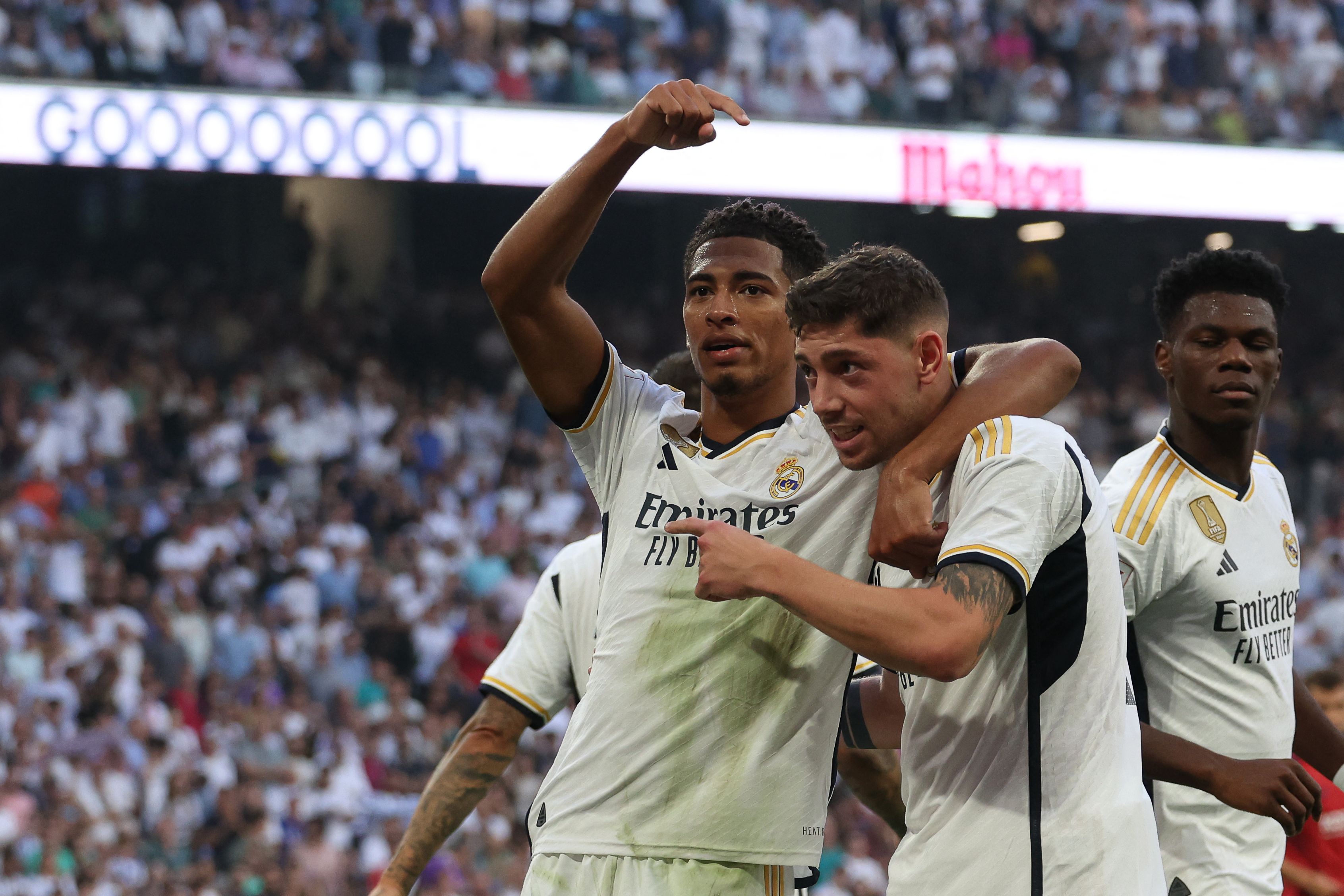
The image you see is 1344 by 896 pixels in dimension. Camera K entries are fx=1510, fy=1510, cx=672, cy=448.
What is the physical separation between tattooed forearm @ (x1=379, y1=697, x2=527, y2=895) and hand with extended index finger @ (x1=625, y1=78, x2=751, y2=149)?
200 centimetres

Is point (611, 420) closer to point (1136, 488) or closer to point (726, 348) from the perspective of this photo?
point (726, 348)

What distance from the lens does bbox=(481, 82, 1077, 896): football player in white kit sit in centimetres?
290

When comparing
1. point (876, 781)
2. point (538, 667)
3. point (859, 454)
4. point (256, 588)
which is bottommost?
point (876, 781)


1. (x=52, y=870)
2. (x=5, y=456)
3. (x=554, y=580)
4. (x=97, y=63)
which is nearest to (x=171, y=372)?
(x=5, y=456)

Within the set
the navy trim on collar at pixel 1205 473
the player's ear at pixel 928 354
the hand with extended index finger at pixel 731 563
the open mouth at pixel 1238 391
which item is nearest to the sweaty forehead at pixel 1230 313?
the open mouth at pixel 1238 391

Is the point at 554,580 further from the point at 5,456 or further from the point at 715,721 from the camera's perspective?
the point at 5,456

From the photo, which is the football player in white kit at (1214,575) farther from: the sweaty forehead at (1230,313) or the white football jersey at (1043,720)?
the white football jersey at (1043,720)

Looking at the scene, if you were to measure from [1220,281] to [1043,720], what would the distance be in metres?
1.61

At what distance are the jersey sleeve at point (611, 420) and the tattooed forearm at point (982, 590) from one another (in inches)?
37.0

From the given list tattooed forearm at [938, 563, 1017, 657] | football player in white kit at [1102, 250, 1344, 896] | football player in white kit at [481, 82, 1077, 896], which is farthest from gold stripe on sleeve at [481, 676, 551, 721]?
tattooed forearm at [938, 563, 1017, 657]

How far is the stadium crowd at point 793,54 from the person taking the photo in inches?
537

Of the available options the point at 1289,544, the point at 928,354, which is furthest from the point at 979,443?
the point at 1289,544

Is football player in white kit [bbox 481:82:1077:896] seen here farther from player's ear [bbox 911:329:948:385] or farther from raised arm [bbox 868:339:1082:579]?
player's ear [bbox 911:329:948:385]

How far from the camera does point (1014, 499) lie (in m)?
2.45
